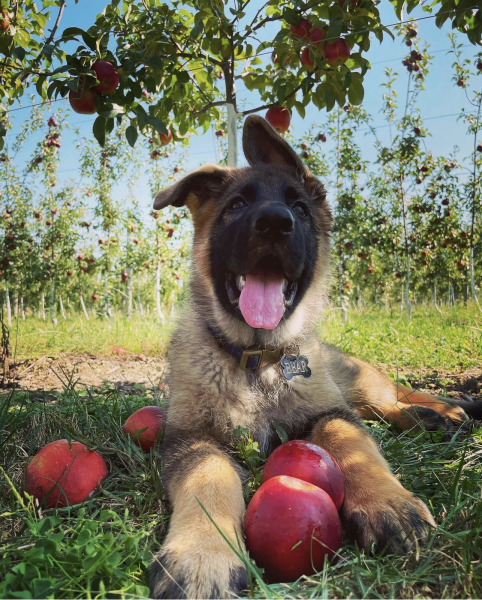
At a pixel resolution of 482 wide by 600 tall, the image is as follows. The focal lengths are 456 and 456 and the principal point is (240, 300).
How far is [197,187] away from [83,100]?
84 cm

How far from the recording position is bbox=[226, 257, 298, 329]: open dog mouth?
2380 millimetres

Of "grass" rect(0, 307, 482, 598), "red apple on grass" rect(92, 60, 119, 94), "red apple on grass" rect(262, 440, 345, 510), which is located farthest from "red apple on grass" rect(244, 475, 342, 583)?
"red apple on grass" rect(92, 60, 119, 94)

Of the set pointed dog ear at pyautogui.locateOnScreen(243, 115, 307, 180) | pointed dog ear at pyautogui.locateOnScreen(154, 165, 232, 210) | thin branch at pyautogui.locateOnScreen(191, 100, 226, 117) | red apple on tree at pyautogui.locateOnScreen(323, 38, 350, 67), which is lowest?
pointed dog ear at pyautogui.locateOnScreen(154, 165, 232, 210)

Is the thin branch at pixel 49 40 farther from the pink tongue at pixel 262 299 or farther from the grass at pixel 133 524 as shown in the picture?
the grass at pixel 133 524

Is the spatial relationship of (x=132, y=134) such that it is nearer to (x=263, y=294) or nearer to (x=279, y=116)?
(x=263, y=294)

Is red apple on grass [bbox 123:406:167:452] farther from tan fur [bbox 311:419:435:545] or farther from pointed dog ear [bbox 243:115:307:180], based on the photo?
pointed dog ear [bbox 243:115:307:180]

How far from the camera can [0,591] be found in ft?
4.17

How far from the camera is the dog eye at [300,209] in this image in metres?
2.73

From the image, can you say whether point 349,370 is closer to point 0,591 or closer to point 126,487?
point 126,487

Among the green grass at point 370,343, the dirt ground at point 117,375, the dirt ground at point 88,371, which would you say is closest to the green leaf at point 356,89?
the dirt ground at point 117,375

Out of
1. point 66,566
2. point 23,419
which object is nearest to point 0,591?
point 66,566

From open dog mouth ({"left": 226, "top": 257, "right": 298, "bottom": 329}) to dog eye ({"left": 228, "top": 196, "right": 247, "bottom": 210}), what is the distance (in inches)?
16.8

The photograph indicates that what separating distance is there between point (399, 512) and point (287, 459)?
439 mm

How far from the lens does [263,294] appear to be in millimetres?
2443
